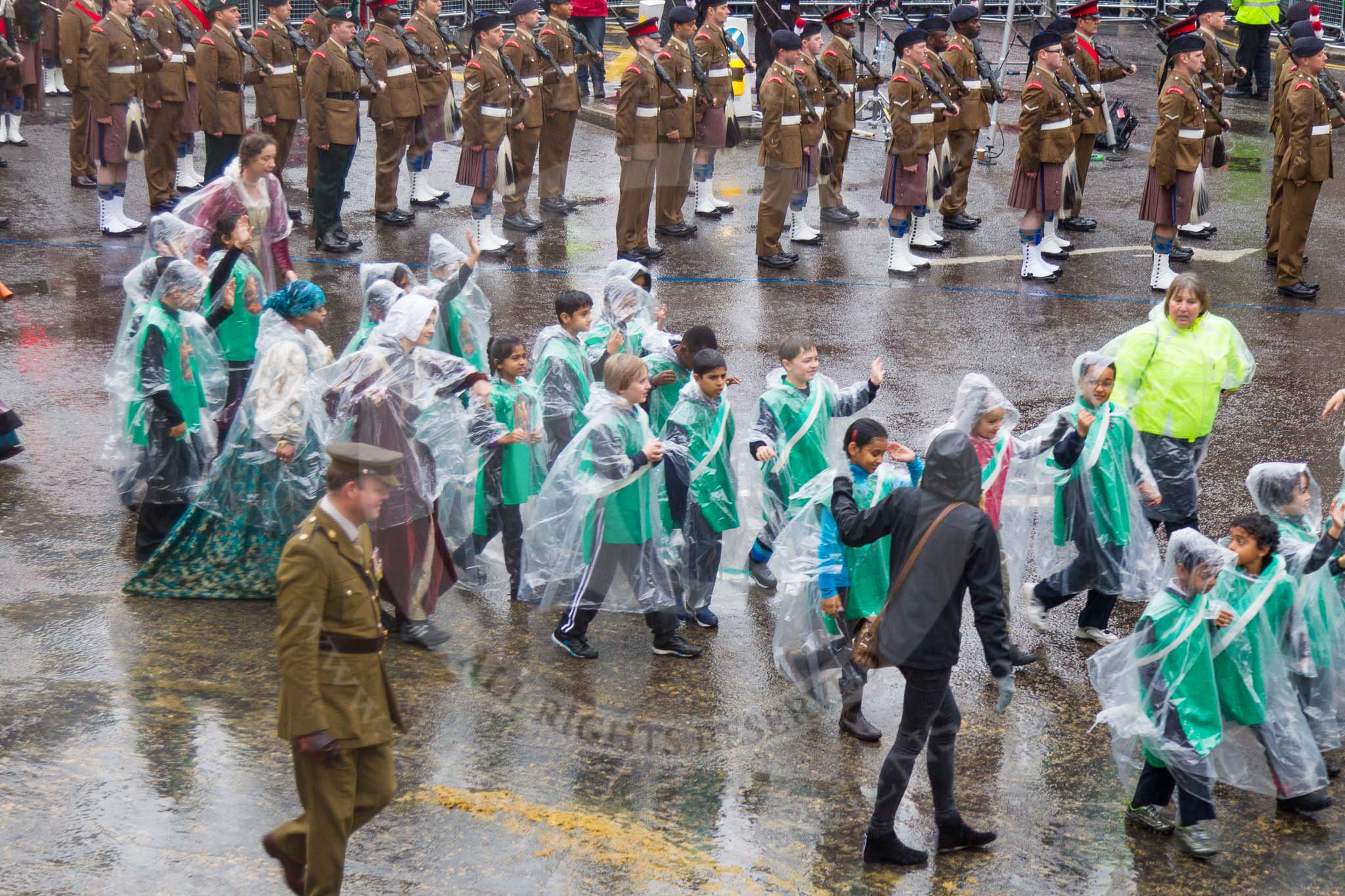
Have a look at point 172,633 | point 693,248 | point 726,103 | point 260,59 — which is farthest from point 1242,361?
point 260,59

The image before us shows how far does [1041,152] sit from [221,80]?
6.64 metres

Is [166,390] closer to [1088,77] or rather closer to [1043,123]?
[1043,123]

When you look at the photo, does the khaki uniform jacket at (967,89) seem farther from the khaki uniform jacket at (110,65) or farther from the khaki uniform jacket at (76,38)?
the khaki uniform jacket at (76,38)

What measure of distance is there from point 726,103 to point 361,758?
10400 millimetres

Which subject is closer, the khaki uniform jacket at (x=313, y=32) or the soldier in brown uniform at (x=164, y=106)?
the soldier in brown uniform at (x=164, y=106)

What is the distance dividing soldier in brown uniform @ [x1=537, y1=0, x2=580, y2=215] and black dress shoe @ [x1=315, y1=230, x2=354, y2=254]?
2.18 metres

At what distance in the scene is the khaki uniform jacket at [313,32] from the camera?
1436 centimetres

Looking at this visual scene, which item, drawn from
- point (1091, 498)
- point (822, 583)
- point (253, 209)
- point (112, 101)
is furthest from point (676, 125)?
point (822, 583)

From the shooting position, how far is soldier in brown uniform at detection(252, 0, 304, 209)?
13.1 metres

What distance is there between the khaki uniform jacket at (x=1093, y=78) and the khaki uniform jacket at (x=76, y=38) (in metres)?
8.40

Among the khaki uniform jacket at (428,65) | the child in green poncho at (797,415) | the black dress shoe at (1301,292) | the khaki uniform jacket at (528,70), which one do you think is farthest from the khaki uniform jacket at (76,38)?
the black dress shoe at (1301,292)

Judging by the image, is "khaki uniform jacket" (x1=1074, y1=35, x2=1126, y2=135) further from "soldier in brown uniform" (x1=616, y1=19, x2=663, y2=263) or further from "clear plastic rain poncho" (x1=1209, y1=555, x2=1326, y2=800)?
"clear plastic rain poncho" (x1=1209, y1=555, x2=1326, y2=800)

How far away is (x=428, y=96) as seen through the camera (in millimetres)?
13359

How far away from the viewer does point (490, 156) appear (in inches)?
500
